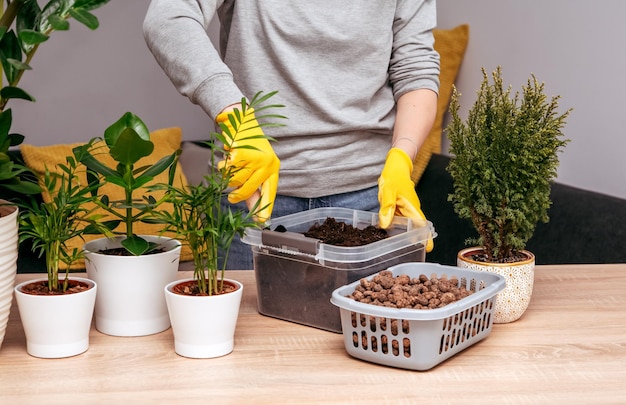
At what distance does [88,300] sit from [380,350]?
1.28ft

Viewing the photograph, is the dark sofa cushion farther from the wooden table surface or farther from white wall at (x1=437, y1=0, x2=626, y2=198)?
the wooden table surface

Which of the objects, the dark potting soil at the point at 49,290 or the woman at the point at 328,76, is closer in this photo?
the dark potting soil at the point at 49,290

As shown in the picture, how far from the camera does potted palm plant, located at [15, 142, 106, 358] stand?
1.02 meters

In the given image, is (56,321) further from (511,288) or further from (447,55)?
(447,55)

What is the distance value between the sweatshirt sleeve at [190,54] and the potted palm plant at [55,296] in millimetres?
371

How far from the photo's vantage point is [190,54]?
1.42 meters

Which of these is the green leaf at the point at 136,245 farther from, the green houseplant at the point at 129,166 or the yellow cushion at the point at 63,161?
the yellow cushion at the point at 63,161

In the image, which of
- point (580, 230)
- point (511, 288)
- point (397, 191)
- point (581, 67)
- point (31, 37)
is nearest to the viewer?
point (31, 37)

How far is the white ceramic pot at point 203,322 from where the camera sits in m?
1.02

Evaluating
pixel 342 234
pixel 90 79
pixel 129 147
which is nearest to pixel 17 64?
pixel 129 147

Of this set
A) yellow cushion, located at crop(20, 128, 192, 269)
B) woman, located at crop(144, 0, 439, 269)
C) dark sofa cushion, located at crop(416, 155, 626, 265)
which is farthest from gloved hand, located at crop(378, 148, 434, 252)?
yellow cushion, located at crop(20, 128, 192, 269)

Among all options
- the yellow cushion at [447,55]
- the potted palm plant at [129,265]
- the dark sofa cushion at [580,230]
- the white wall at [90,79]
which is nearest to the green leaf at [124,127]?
the potted palm plant at [129,265]

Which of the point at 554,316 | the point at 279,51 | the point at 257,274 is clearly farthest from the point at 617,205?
the point at 257,274

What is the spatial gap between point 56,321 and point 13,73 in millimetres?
334
